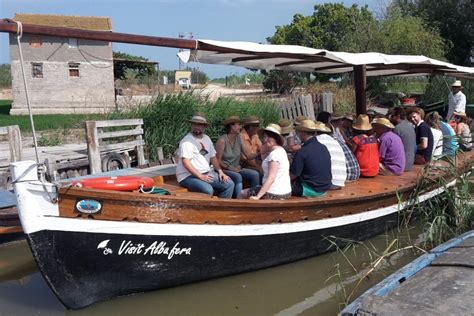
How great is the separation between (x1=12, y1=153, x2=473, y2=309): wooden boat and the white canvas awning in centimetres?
168

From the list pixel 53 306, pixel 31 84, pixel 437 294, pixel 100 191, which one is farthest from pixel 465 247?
pixel 31 84

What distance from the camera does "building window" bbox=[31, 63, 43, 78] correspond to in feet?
102

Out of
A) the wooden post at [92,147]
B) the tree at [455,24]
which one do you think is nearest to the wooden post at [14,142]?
the wooden post at [92,147]

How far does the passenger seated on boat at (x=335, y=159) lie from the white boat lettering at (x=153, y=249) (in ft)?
7.57

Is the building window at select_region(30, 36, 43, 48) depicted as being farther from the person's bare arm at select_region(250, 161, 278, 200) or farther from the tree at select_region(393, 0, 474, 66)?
the person's bare arm at select_region(250, 161, 278, 200)

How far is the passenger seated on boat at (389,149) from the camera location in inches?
301

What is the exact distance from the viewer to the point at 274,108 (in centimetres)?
1308

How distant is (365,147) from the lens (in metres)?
7.41

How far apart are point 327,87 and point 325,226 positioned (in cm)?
1251

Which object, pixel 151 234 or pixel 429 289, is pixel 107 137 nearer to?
pixel 151 234

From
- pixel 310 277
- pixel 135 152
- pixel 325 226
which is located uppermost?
pixel 135 152

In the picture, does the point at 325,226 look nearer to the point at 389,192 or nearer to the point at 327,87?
the point at 389,192

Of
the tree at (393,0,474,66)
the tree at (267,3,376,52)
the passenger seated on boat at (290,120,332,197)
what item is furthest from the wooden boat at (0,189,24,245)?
the tree at (267,3,376,52)

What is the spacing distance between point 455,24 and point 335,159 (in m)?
24.7
